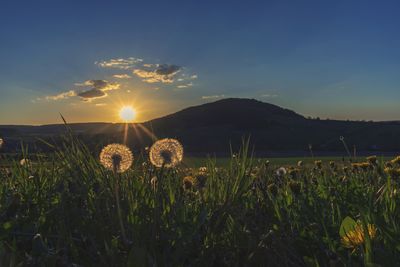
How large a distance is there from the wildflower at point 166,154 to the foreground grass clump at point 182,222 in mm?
91

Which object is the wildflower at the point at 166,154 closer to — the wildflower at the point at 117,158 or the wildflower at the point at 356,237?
the wildflower at the point at 117,158

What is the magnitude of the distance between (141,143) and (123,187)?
3.16 feet

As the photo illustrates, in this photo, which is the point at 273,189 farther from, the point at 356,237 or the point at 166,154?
the point at 356,237

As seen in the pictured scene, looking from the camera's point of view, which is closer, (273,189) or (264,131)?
(273,189)

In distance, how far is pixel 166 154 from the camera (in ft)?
10.0

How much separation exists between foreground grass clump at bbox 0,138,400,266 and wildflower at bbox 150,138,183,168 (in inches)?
3.6

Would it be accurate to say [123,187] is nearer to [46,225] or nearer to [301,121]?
[46,225]

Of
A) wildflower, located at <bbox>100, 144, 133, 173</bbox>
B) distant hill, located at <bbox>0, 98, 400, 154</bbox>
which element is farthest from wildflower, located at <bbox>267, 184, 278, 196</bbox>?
distant hill, located at <bbox>0, 98, 400, 154</bbox>

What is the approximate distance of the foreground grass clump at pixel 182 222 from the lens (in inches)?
90.7

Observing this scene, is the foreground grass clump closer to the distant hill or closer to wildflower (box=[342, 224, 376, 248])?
wildflower (box=[342, 224, 376, 248])

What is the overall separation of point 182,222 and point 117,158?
0.62 m

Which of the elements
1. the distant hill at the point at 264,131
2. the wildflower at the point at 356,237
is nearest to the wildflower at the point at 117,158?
the wildflower at the point at 356,237

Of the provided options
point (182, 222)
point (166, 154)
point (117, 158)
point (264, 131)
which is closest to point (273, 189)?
point (166, 154)

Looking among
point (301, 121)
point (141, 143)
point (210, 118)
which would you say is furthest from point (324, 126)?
point (141, 143)
